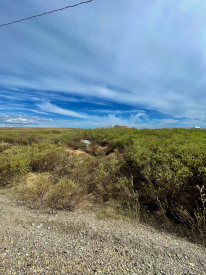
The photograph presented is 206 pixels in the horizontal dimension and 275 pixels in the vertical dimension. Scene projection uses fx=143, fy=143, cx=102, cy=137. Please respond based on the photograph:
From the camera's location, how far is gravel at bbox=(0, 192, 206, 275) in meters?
1.91

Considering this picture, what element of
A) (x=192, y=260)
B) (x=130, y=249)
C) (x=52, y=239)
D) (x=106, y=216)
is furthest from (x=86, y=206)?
(x=192, y=260)

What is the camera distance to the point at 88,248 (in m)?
2.32

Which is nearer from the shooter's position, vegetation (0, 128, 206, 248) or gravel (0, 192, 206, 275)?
gravel (0, 192, 206, 275)

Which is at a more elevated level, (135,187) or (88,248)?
(135,187)

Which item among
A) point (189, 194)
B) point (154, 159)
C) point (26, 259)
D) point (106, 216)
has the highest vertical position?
point (154, 159)

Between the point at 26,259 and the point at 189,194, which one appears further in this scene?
the point at 189,194

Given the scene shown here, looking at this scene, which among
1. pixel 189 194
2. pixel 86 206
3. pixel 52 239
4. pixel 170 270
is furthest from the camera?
pixel 86 206

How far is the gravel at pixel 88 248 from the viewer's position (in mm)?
1914

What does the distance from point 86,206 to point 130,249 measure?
6.22ft

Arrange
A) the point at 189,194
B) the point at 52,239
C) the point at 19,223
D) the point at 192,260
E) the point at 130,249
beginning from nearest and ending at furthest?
1. the point at 192,260
2. the point at 130,249
3. the point at 52,239
4. the point at 19,223
5. the point at 189,194

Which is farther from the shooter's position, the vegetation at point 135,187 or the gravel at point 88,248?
the vegetation at point 135,187

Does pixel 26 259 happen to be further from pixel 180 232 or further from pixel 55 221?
pixel 180 232

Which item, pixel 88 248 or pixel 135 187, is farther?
pixel 135 187

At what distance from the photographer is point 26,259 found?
6.48 ft
